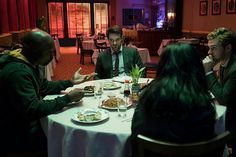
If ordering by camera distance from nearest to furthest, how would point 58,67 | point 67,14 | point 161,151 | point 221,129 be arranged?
point 161,151
point 221,129
point 58,67
point 67,14

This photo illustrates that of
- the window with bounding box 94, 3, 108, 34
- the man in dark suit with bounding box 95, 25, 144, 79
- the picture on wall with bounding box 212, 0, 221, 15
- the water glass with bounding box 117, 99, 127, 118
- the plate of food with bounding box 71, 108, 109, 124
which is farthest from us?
the window with bounding box 94, 3, 108, 34

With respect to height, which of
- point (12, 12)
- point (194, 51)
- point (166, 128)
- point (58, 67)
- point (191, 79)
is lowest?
point (58, 67)

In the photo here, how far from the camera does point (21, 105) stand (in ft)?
5.91

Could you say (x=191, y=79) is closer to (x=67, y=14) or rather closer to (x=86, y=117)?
(x=86, y=117)

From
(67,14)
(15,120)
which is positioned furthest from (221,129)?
(67,14)

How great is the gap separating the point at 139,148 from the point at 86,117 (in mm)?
590

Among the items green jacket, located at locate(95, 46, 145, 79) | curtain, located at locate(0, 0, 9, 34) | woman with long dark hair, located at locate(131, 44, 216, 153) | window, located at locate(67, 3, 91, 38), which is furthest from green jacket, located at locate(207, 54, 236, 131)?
window, located at locate(67, 3, 91, 38)

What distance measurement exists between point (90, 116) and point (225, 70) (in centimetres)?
114

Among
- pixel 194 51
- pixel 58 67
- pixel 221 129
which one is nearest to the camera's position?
pixel 194 51

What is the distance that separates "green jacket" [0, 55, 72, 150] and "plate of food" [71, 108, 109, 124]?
169 millimetres

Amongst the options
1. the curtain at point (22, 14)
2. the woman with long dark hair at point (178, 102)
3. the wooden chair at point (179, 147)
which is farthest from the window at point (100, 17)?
the wooden chair at point (179, 147)

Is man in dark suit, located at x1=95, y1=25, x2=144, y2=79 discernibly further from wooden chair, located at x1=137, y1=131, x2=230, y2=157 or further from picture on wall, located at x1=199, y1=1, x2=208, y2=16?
picture on wall, located at x1=199, y1=1, x2=208, y2=16

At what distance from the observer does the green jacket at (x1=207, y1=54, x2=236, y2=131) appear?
201cm

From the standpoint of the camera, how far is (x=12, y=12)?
816 cm
